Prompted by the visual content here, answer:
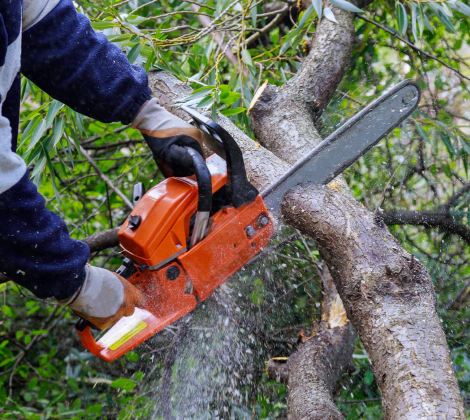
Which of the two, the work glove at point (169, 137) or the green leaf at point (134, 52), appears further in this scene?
the green leaf at point (134, 52)

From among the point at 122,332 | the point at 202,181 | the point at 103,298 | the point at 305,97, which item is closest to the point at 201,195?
the point at 202,181

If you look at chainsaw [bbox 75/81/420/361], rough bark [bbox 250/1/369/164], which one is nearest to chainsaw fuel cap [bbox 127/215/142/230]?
chainsaw [bbox 75/81/420/361]

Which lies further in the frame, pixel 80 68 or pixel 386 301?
pixel 80 68

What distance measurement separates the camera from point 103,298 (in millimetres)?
1854

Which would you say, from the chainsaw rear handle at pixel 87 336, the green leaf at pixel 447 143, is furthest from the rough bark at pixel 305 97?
the chainsaw rear handle at pixel 87 336

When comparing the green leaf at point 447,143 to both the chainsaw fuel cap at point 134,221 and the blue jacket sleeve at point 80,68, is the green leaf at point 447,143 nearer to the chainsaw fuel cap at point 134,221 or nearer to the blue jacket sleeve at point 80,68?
the blue jacket sleeve at point 80,68

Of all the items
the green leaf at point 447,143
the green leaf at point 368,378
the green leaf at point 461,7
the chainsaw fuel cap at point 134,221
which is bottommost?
the green leaf at point 368,378

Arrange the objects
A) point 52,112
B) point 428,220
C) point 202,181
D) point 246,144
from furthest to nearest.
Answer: point 428,220 < point 246,144 < point 52,112 < point 202,181

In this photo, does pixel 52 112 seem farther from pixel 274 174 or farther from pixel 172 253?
pixel 274 174

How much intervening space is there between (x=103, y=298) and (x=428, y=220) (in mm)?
1835

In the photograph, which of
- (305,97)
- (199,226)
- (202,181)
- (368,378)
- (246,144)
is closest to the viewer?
(202,181)

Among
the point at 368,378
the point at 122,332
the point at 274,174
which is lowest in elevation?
the point at 368,378

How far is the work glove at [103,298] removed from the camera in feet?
5.96

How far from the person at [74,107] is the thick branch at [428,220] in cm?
126
